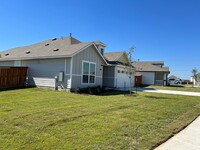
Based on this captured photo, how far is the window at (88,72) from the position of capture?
1650 cm

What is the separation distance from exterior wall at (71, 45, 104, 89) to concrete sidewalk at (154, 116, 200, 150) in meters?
10.6

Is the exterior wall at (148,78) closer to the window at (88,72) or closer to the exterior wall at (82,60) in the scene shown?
the exterior wall at (82,60)

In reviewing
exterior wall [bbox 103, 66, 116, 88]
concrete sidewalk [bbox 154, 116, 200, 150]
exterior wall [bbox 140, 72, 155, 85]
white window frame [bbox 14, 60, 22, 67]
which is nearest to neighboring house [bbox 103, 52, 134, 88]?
exterior wall [bbox 103, 66, 116, 88]

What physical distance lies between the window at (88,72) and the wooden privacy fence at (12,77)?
560cm

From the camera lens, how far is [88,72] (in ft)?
55.9

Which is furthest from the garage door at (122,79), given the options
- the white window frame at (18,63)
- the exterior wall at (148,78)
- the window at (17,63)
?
the exterior wall at (148,78)

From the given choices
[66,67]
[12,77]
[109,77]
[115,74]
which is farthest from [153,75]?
[12,77]

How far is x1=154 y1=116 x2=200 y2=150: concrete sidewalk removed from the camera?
172 inches

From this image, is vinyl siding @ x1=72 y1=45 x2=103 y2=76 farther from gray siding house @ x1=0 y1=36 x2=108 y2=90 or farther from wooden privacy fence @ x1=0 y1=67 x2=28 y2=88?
wooden privacy fence @ x1=0 y1=67 x2=28 y2=88

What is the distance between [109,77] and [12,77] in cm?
1011

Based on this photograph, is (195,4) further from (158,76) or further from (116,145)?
(158,76)

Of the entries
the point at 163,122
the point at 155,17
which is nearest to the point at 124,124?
the point at 163,122

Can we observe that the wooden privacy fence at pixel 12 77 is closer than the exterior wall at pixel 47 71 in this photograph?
No

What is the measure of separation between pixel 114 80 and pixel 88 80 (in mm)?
4780
